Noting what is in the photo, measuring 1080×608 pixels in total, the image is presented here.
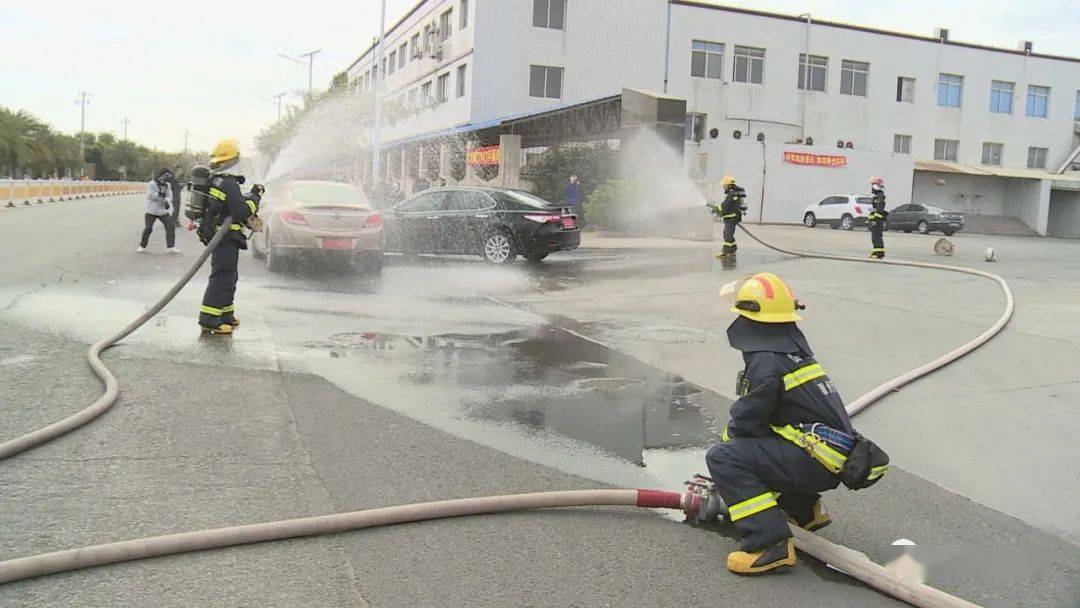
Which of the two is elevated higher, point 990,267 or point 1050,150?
point 1050,150

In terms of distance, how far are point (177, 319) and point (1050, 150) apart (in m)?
51.6

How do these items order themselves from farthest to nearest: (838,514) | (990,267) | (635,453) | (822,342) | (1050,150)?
(1050,150) → (990,267) → (822,342) → (635,453) → (838,514)

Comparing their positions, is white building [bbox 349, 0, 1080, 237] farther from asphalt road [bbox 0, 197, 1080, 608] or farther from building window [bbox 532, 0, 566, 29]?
asphalt road [bbox 0, 197, 1080, 608]

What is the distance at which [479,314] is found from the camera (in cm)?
1049

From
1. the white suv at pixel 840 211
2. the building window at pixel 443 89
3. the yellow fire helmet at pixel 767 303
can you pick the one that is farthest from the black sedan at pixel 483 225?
the building window at pixel 443 89

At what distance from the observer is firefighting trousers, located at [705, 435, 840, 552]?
145 inches

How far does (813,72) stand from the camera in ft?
138

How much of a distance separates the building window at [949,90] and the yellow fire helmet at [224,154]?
145ft

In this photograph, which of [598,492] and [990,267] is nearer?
[598,492]

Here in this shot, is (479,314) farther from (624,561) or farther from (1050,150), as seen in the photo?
(1050,150)

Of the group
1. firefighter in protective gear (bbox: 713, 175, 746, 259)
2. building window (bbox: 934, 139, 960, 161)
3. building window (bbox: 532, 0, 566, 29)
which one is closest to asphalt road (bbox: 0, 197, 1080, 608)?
firefighter in protective gear (bbox: 713, 175, 746, 259)

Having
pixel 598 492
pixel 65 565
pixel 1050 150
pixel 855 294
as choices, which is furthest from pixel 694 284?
pixel 1050 150

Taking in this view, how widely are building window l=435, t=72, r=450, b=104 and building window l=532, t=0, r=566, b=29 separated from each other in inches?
240

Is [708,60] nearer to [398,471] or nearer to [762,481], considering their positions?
[398,471]
